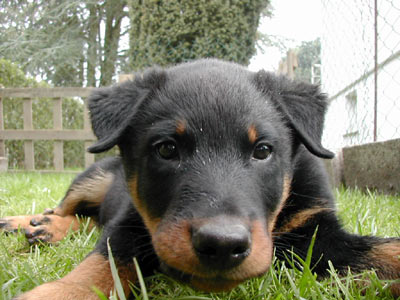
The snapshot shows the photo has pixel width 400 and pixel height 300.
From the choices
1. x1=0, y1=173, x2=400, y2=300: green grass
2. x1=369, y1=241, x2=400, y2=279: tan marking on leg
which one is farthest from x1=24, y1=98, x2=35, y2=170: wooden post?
x1=369, y1=241, x2=400, y2=279: tan marking on leg

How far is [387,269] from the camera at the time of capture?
5.99ft

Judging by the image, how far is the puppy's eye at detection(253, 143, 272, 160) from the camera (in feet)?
5.85

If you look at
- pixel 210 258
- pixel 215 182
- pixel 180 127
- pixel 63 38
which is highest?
pixel 63 38

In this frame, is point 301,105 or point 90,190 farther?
point 90,190

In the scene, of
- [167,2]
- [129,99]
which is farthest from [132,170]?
[167,2]

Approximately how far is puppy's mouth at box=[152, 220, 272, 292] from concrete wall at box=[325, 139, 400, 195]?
329cm

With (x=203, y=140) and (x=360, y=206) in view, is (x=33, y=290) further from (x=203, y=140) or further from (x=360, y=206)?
(x=360, y=206)

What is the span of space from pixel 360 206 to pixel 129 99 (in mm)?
2308

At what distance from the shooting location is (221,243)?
1.22 m

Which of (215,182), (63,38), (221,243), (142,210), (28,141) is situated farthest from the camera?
(63,38)

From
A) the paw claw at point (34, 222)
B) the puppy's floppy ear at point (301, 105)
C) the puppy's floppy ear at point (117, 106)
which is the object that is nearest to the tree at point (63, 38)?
the paw claw at point (34, 222)

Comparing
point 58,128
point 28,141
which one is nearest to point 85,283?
point 58,128

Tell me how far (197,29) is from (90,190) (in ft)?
13.3

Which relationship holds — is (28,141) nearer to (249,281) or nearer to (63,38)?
(63,38)
